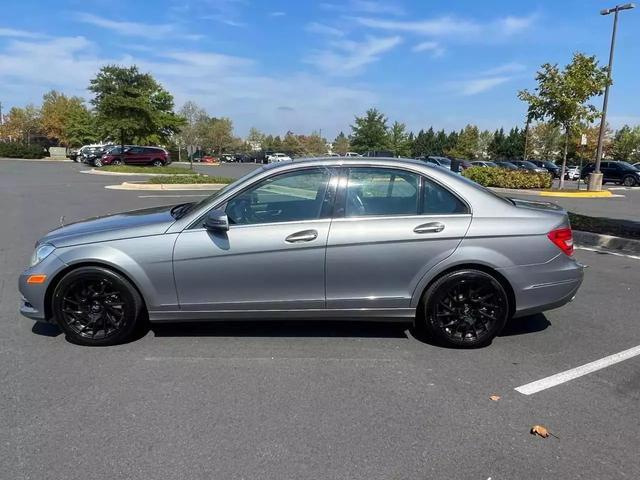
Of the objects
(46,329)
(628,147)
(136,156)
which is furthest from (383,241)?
(628,147)

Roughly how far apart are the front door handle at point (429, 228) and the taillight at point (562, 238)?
3.15ft

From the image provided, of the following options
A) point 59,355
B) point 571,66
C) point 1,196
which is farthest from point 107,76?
point 59,355

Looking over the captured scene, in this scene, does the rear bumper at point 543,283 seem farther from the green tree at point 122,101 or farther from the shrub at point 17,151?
the shrub at point 17,151

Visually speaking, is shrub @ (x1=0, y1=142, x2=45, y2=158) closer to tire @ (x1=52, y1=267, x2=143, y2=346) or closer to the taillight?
tire @ (x1=52, y1=267, x2=143, y2=346)

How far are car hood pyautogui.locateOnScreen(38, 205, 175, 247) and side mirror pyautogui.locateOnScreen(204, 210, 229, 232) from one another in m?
0.37

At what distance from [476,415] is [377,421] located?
649 mm

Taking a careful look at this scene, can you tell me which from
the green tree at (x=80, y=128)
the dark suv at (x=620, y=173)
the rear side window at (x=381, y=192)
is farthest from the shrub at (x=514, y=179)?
the green tree at (x=80, y=128)

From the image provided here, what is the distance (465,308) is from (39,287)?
138 inches

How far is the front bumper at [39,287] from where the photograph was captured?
4.21 meters

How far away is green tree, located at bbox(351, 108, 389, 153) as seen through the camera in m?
59.6

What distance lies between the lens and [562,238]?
4.46 meters

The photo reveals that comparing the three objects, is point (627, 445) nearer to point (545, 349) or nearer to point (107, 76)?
point (545, 349)

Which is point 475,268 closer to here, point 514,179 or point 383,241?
point 383,241

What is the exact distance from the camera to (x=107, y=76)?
32781 millimetres
